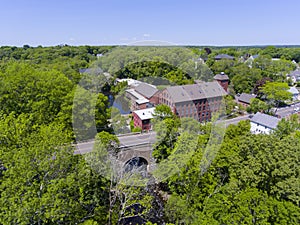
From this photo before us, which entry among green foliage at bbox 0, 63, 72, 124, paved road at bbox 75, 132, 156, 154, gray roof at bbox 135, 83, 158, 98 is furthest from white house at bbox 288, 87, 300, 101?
green foliage at bbox 0, 63, 72, 124

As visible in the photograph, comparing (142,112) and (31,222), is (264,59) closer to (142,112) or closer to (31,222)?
(142,112)

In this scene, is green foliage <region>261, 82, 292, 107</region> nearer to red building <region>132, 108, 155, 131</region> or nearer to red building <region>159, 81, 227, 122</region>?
red building <region>159, 81, 227, 122</region>

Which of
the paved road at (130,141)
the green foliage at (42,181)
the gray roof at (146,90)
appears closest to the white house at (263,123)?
the gray roof at (146,90)

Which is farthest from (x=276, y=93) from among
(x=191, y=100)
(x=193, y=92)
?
(x=191, y=100)

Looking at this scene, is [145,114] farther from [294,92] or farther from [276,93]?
[294,92]

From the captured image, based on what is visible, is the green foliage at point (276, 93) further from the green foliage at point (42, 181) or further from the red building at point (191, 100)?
the green foliage at point (42, 181)
